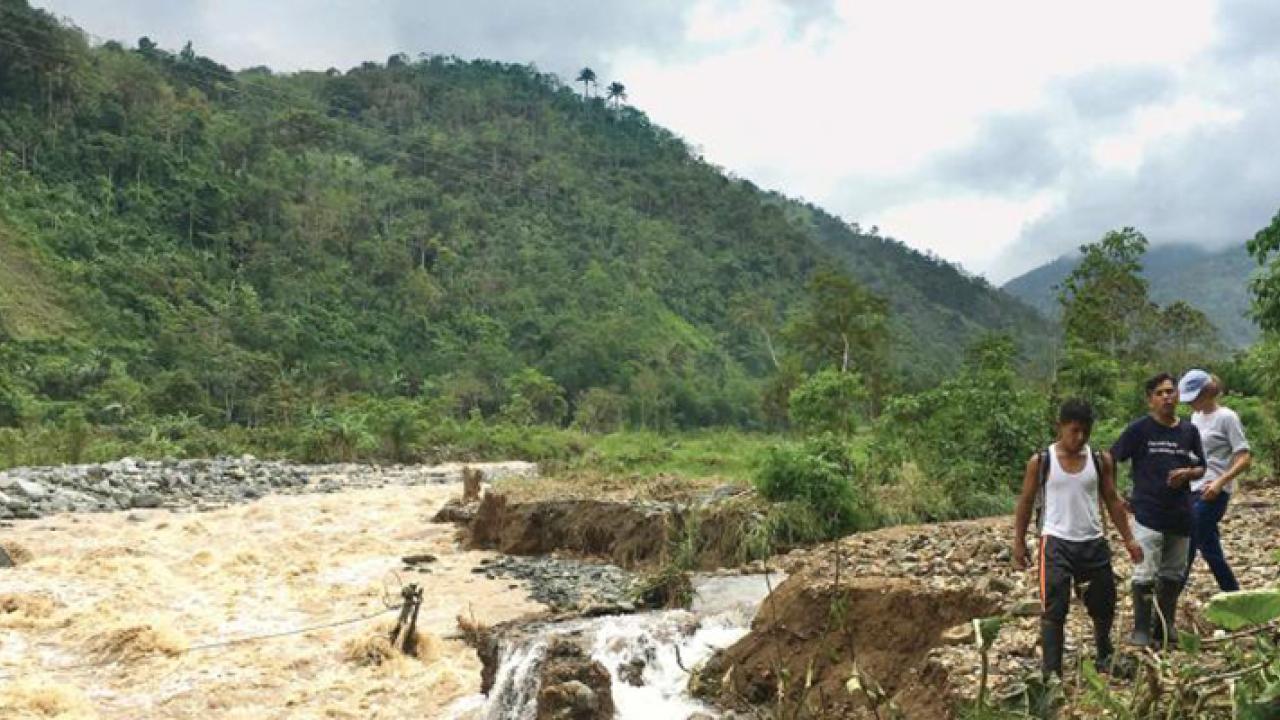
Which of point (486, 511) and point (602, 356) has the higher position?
point (602, 356)

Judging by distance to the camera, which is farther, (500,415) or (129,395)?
(500,415)

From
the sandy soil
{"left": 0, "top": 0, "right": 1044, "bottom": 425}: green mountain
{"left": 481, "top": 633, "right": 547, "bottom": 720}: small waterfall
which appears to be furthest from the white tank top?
{"left": 0, "top": 0, "right": 1044, "bottom": 425}: green mountain

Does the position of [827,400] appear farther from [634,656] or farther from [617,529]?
[634,656]

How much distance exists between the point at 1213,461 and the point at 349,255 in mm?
53273

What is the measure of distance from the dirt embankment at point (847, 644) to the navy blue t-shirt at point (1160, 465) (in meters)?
1.52

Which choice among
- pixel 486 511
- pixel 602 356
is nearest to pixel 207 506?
pixel 486 511

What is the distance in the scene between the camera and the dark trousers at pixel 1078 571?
4336mm

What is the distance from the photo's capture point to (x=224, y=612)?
11008 mm

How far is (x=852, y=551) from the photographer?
8.99m

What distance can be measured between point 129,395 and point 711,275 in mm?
47001

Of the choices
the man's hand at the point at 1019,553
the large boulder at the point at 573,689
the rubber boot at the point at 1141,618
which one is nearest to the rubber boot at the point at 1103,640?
the rubber boot at the point at 1141,618

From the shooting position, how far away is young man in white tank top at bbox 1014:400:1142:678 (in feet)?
14.3

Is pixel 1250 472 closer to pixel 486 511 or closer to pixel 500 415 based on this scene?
pixel 486 511

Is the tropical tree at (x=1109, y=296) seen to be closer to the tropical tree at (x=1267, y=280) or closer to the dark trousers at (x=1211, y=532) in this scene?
the tropical tree at (x=1267, y=280)
